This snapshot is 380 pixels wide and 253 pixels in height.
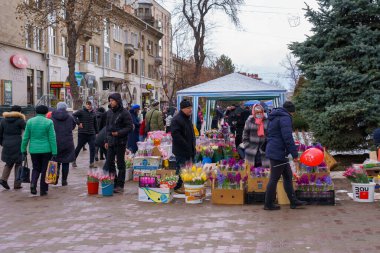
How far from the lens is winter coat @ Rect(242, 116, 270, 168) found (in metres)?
10.6

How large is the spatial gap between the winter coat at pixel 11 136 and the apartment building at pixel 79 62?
17338 mm

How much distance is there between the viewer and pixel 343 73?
13195mm

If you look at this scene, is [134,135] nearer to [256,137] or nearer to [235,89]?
[235,89]

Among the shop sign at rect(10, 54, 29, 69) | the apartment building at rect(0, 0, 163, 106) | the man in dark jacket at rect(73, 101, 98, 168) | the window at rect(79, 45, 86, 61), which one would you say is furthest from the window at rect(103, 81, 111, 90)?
the man in dark jacket at rect(73, 101, 98, 168)

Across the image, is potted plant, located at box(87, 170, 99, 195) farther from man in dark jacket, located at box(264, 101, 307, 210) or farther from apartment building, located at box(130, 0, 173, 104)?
apartment building, located at box(130, 0, 173, 104)

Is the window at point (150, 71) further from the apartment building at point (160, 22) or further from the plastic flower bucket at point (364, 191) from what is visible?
the plastic flower bucket at point (364, 191)

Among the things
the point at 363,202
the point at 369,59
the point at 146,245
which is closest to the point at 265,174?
the point at 363,202

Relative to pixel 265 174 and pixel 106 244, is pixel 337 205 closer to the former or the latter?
pixel 265 174

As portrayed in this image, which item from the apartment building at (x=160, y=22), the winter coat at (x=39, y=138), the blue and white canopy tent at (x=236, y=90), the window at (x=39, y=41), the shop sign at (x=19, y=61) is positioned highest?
the apartment building at (x=160, y=22)

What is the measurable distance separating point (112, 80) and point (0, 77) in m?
17.6

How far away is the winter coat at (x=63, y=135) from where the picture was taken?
11.4m

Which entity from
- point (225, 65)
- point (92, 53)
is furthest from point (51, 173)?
point (225, 65)

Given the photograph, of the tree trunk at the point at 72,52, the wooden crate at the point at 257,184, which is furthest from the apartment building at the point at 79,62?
the wooden crate at the point at 257,184

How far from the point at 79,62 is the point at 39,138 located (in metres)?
32.7
